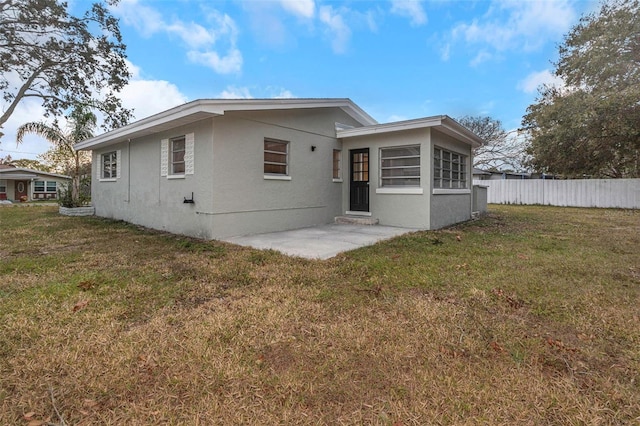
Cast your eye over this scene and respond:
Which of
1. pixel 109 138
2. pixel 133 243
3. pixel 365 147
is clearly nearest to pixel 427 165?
pixel 365 147

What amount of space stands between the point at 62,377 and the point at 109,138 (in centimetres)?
991

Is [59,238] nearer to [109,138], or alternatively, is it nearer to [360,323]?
[109,138]

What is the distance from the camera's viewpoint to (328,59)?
47.0ft

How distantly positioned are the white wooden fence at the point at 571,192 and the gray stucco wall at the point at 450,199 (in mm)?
11060

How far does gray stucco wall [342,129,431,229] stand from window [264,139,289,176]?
2405 millimetres

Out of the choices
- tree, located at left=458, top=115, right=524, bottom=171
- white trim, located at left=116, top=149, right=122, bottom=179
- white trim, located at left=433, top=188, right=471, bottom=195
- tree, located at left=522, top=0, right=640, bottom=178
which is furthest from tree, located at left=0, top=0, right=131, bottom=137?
tree, located at left=458, top=115, right=524, bottom=171

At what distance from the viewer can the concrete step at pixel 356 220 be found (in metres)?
9.62

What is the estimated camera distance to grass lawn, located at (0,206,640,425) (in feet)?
6.27

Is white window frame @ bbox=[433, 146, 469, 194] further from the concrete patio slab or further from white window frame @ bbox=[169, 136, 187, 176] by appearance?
white window frame @ bbox=[169, 136, 187, 176]

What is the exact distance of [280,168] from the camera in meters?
8.58

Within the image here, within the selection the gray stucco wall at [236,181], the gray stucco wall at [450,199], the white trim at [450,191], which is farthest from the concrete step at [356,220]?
the white trim at [450,191]

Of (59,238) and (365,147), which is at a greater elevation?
(365,147)

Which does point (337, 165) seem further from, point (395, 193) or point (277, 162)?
point (277, 162)

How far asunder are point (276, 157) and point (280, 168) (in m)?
0.31
